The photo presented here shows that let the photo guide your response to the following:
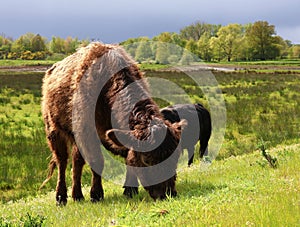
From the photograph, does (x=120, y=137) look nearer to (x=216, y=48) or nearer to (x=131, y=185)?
(x=131, y=185)

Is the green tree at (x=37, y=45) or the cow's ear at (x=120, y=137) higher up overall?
the green tree at (x=37, y=45)

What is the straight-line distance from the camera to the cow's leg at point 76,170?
710cm

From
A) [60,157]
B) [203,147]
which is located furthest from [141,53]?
[60,157]

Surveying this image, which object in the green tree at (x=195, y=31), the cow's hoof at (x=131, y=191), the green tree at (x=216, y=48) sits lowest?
the cow's hoof at (x=131, y=191)

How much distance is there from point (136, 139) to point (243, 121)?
1351cm

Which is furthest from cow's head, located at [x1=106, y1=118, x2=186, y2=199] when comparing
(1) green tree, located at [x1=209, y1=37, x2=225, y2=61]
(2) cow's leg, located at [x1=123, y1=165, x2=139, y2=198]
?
(1) green tree, located at [x1=209, y1=37, x2=225, y2=61]

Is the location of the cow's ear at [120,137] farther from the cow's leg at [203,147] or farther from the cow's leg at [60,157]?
the cow's leg at [203,147]

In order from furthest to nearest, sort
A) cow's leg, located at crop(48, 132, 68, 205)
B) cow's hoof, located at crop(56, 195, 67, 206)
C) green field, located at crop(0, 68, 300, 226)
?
cow's leg, located at crop(48, 132, 68, 205) < cow's hoof, located at crop(56, 195, 67, 206) < green field, located at crop(0, 68, 300, 226)

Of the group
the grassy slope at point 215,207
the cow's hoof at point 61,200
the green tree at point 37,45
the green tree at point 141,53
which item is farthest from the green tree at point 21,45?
the grassy slope at point 215,207

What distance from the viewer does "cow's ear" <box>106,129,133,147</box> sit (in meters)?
5.54

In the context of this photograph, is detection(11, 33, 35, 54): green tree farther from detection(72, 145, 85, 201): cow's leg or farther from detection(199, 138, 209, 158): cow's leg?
detection(72, 145, 85, 201): cow's leg

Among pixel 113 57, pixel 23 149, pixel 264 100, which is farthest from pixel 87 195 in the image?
pixel 264 100

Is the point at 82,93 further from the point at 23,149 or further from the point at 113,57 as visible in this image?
the point at 23,149

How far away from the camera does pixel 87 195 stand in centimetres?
796
